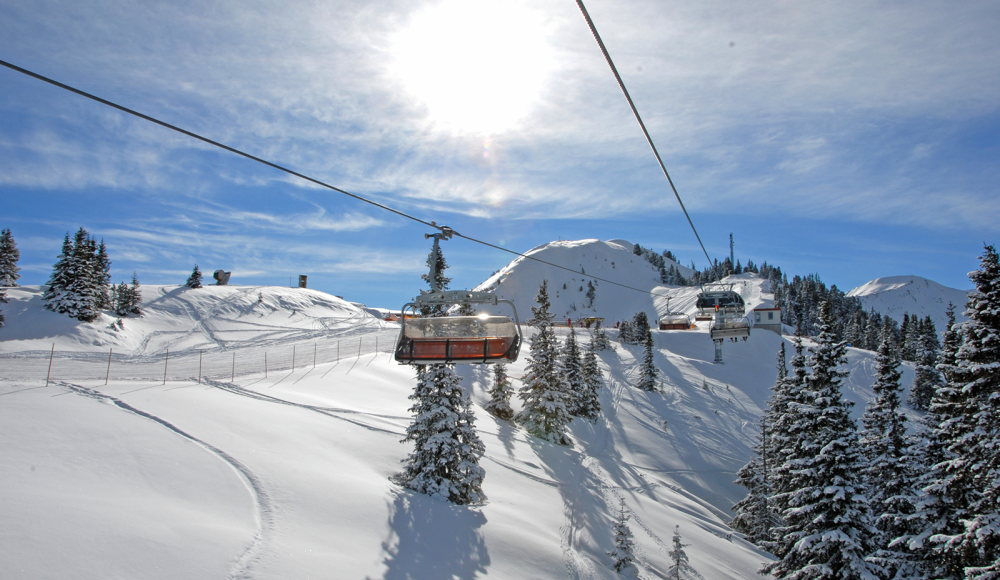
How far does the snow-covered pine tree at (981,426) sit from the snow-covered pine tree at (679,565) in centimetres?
876

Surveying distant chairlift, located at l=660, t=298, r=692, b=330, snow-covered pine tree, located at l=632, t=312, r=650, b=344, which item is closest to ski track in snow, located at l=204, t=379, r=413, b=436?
snow-covered pine tree, located at l=632, t=312, r=650, b=344

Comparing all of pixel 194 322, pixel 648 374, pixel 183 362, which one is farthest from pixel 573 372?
pixel 194 322

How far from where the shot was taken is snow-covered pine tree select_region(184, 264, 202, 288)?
71062mm

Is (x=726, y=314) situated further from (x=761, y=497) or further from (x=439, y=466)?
(x=439, y=466)

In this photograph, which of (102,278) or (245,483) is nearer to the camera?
(245,483)

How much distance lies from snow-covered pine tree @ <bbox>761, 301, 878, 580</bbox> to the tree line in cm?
4

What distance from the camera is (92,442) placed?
655 inches

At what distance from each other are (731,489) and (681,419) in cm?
1034

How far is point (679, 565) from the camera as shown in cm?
2053

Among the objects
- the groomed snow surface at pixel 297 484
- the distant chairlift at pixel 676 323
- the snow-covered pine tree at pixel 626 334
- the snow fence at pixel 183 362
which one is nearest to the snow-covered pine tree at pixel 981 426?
the groomed snow surface at pixel 297 484

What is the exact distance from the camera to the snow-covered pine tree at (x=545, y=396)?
3672cm

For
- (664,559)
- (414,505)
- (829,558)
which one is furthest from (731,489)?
(414,505)

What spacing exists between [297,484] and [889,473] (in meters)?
22.8

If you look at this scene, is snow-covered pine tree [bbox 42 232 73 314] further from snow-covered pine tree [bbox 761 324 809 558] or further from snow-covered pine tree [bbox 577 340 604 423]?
snow-covered pine tree [bbox 761 324 809 558]
